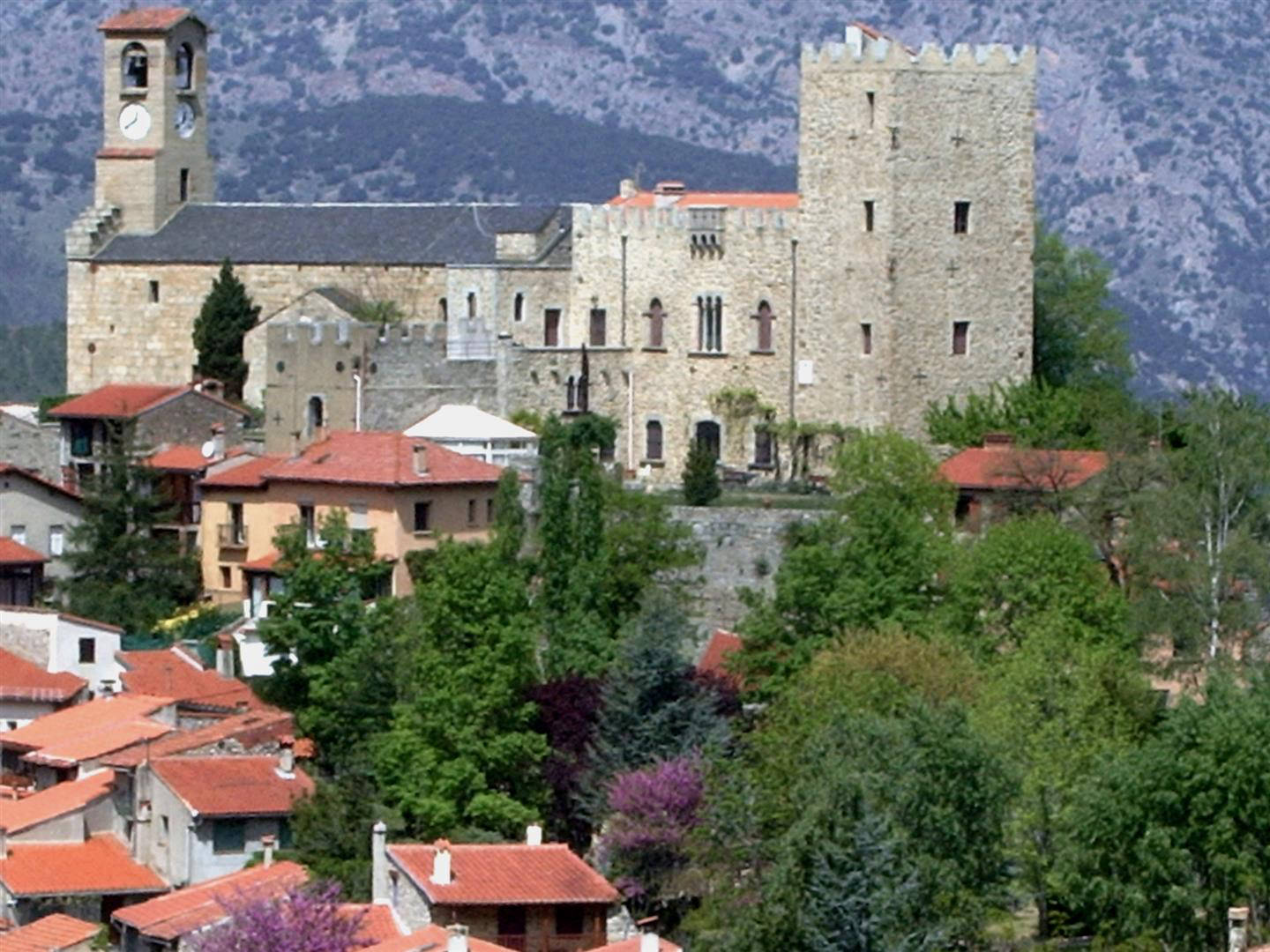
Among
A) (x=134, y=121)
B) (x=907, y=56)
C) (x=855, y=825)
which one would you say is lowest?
(x=855, y=825)

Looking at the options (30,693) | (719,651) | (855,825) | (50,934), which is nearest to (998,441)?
(719,651)

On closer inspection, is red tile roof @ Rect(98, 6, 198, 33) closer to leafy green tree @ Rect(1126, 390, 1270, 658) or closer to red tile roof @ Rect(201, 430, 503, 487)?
red tile roof @ Rect(201, 430, 503, 487)

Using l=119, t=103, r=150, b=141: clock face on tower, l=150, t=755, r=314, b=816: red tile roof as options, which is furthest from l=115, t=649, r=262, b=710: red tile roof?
l=119, t=103, r=150, b=141: clock face on tower

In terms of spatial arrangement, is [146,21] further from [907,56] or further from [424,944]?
[424,944]

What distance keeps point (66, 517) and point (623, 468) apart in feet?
34.2

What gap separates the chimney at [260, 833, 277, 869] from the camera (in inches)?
2411

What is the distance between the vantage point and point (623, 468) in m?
79.6

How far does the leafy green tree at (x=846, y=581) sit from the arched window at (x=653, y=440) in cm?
892

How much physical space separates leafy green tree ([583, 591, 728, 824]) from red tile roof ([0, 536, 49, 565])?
17.0 metres

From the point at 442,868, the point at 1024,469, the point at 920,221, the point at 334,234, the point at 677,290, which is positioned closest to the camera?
the point at 442,868

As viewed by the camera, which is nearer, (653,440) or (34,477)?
(653,440)

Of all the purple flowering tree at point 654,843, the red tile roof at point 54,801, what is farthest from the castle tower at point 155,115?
the purple flowering tree at point 654,843

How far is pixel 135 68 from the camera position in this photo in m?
94.8

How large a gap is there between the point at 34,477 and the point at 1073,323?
20.0 m
